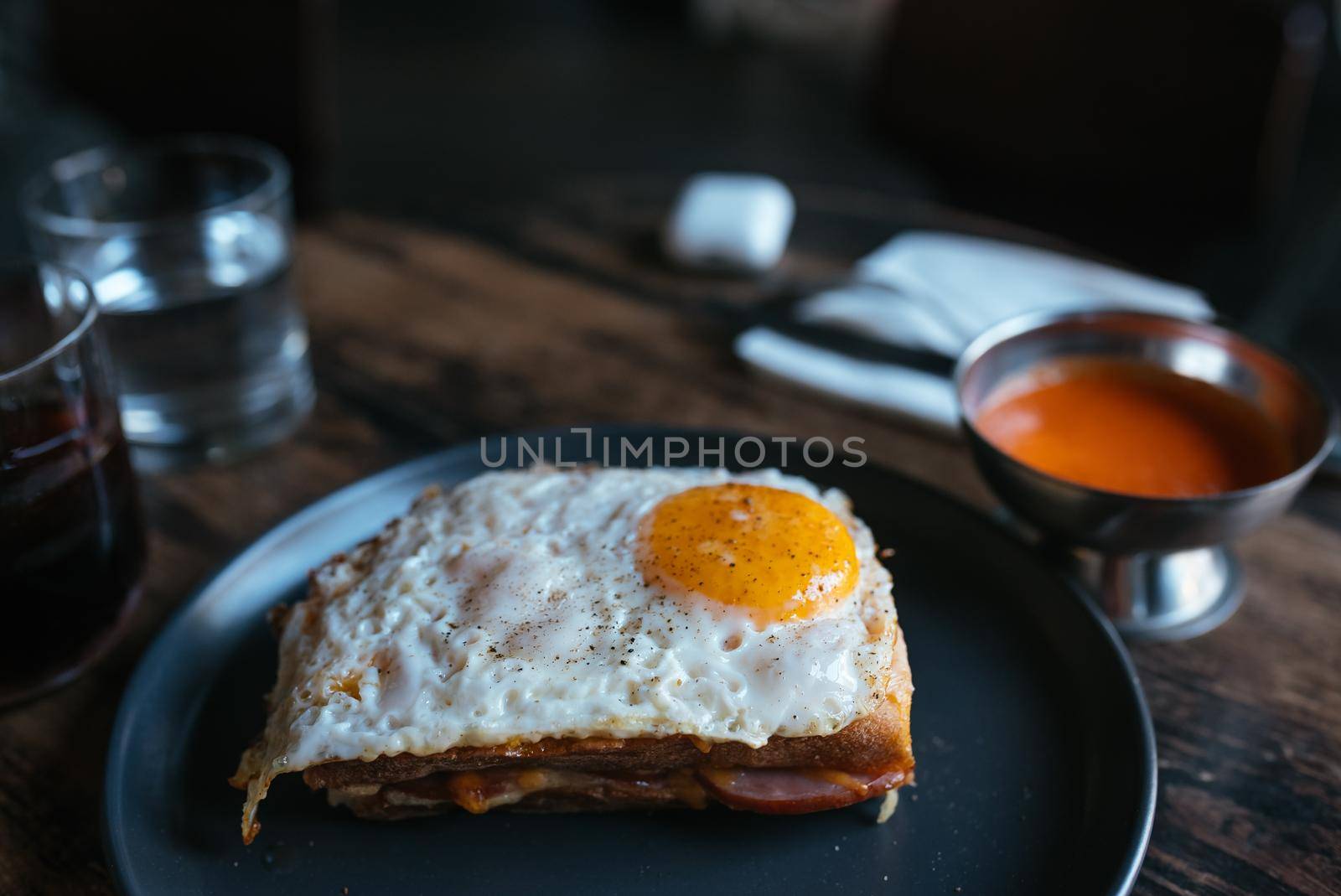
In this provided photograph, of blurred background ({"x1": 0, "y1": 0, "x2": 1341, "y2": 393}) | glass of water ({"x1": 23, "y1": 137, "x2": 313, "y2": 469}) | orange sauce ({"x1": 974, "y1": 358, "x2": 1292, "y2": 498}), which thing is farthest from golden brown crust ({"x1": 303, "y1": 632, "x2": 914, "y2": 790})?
blurred background ({"x1": 0, "y1": 0, "x2": 1341, "y2": 393})

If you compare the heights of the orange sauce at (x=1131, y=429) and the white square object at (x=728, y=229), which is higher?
the orange sauce at (x=1131, y=429)

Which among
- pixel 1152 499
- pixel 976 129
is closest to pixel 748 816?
pixel 1152 499

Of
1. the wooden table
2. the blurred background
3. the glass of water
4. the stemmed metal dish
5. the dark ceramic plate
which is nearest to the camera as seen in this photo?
the dark ceramic plate

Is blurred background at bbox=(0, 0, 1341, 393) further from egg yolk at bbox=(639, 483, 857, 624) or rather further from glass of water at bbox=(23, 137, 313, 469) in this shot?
egg yolk at bbox=(639, 483, 857, 624)

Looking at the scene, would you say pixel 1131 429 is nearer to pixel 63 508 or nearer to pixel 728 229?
pixel 728 229

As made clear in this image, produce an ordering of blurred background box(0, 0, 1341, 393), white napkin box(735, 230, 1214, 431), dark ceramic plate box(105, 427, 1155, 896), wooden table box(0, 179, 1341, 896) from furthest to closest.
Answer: blurred background box(0, 0, 1341, 393) < white napkin box(735, 230, 1214, 431) < wooden table box(0, 179, 1341, 896) < dark ceramic plate box(105, 427, 1155, 896)

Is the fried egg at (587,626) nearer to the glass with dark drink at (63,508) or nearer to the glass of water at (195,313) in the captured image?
the glass with dark drink at (63,508)

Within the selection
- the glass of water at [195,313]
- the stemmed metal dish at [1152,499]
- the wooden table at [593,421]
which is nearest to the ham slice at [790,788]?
the wooden table at [593,421]

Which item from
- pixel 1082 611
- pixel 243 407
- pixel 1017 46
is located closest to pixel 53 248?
pixel 243 407
